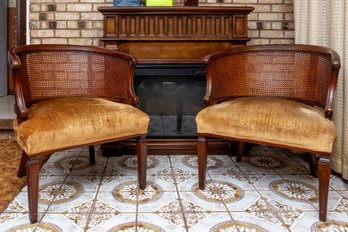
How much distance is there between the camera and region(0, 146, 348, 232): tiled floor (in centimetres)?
150

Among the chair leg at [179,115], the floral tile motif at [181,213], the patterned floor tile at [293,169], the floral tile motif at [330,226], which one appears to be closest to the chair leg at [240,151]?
the patterned floor tile at [293,169]

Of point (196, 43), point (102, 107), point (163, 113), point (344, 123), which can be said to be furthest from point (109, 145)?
point (344, 123)

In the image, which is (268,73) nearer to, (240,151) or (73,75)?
(240,151)

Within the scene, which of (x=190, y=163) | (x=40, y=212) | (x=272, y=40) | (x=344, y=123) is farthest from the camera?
(x=272, y=40)

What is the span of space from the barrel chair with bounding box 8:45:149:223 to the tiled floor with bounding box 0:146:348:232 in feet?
0.50

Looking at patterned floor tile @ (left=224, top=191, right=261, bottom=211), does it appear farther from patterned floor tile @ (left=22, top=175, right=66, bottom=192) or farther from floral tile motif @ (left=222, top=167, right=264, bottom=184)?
patterned floor tile @ (left=22, top=175, right=66, bottom=192)

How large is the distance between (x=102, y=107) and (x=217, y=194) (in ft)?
2.59

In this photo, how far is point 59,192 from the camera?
184 centimetres

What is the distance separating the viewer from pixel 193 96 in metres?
2.55

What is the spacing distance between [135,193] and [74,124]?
0.54 metres

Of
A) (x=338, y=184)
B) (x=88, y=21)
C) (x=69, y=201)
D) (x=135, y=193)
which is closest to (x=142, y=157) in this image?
(x=135, y=193)

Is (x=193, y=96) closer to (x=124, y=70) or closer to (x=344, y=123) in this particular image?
(x=124, y=70)

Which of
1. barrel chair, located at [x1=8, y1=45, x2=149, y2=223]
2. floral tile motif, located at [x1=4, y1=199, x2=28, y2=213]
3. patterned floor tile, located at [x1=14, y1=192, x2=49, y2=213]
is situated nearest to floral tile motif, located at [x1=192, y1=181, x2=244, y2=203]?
barrel chair, located at [x1=8, y1=45, x2=149, y2=223]

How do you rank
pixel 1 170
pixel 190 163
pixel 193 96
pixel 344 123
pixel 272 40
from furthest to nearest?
pixel 272 40 → pixel 193 96 → pixel 190 163 → pixel 1 170 → pixel 344 123
